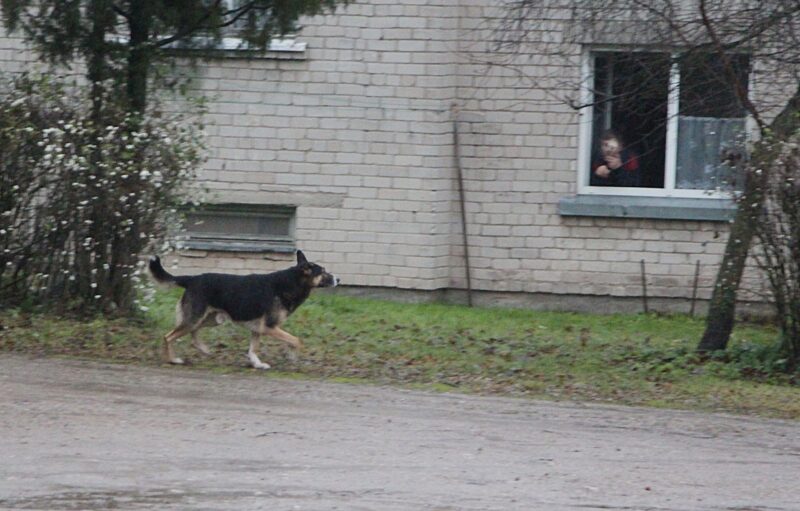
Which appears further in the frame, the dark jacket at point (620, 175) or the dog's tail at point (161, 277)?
the dark jacket at point (620, 175)

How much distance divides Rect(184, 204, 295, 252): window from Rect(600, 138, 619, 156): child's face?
3822 mm

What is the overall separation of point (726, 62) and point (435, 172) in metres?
4.94

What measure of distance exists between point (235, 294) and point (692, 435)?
4.16m

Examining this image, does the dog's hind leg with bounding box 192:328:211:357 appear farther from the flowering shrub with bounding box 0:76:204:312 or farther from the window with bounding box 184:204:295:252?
the window with bounding box 184:204:295:252

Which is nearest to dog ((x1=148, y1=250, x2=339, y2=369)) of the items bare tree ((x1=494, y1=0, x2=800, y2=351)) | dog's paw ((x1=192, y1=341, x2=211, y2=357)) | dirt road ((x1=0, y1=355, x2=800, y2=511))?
dog's paw ((x1=192, y1=341, x2=211, y2=357))

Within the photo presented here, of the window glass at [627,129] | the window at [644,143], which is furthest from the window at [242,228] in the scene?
the window glass at [627,129]

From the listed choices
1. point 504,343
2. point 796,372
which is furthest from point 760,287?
point 504,343

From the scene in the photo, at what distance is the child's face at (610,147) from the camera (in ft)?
53.9

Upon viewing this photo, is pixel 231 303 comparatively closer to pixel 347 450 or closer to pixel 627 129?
pixel 347 450

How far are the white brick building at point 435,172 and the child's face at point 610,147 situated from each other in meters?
0.19

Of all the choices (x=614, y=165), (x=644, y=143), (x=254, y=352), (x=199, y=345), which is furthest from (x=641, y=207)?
(x=199, y=345)

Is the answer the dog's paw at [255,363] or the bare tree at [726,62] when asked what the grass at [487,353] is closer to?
the dog's paw at [255,363]

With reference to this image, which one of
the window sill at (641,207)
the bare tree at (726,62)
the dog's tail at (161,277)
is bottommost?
the dog's tail at (161,277)

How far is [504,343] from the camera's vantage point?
13828mm
